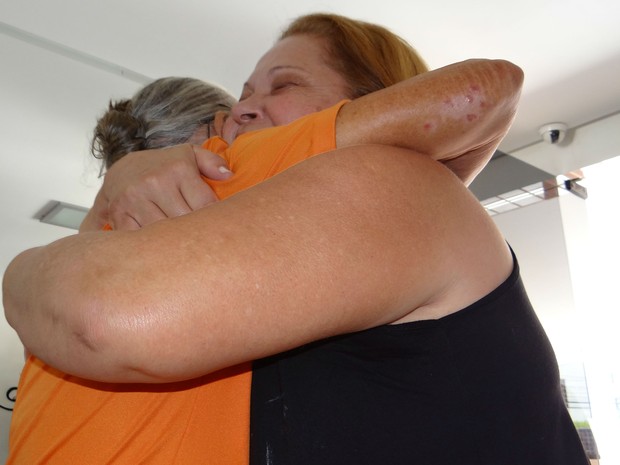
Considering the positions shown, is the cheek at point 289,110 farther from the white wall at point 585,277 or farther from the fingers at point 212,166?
the white wall at point 585,277

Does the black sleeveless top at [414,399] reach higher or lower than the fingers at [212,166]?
lower

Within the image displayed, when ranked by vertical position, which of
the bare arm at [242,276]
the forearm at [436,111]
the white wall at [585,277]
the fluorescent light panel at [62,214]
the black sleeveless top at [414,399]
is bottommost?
the white wall at [585,277]

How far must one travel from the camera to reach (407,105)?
613 mm

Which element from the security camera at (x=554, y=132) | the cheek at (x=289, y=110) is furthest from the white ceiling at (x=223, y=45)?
the cheek at (x=289, y=110)

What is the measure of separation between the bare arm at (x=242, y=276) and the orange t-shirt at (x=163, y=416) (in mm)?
126

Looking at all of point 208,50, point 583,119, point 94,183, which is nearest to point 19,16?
point 208,50

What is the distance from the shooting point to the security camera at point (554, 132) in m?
3.76

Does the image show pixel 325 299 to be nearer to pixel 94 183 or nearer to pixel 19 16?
pixel 19 16

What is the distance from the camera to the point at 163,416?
62 cm

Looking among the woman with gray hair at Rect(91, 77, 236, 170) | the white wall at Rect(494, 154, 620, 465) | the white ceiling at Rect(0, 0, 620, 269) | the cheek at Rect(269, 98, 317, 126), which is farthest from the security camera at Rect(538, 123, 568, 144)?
the cheek at Rect(269, 98, 317, 126)

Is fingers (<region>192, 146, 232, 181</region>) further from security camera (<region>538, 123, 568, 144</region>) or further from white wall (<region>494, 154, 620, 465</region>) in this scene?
white wall (<region>494, 154, 620, 465</region>)

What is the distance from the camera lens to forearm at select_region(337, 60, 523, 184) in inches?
24.0

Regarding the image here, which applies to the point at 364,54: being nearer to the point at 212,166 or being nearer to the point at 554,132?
the point at 212,166

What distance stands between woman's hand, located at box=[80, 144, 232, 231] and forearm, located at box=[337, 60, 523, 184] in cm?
18
